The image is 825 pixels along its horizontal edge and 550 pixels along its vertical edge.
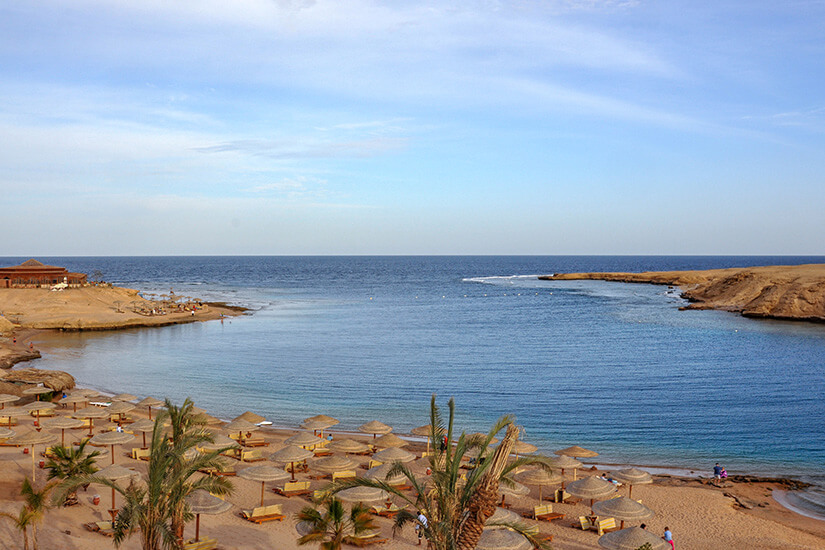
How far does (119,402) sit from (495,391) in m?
24.7

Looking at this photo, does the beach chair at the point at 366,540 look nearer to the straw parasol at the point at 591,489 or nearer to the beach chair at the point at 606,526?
the straw parasol at the point at 591,489

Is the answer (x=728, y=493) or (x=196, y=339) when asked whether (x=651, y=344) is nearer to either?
(x=728, y=493)

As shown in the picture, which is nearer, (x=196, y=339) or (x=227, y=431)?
(x=227, y=431)

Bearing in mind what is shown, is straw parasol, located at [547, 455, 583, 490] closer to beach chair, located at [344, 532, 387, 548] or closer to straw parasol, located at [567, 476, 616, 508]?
straw parasol, located at [567, 476, 616, 508]

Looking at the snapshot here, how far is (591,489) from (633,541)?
413cm

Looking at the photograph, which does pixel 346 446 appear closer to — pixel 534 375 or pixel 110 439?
pixel 110 439

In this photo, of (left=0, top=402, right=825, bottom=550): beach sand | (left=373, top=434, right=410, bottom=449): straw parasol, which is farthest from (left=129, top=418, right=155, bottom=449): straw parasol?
(left=373, top=434, right=410, bottom=449): straw parasol

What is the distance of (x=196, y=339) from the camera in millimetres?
72438

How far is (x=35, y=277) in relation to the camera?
95.9 meters

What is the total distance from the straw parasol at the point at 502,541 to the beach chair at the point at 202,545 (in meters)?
8.34

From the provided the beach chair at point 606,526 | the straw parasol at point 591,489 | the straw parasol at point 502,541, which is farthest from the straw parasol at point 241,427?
the beach chair at point 606,526

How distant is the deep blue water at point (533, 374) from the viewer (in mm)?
35406

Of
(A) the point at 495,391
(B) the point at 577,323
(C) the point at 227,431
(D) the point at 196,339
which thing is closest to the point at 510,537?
(C) the point at 227,431

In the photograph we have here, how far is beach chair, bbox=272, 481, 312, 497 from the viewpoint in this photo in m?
25.4
